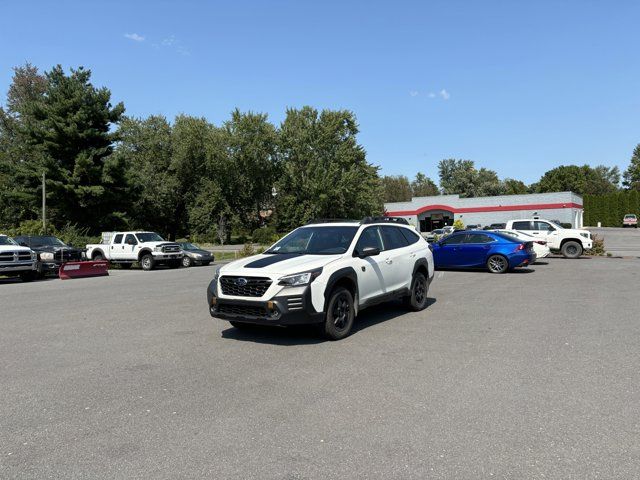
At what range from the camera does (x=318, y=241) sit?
325 inches

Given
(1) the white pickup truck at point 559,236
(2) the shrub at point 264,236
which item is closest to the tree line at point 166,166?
(2) the shrub at point 264,236

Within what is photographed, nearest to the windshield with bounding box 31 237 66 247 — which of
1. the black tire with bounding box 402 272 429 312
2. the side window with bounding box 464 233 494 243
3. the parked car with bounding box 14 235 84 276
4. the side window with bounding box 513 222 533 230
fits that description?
the parked car with bounding box 14 235 84 276

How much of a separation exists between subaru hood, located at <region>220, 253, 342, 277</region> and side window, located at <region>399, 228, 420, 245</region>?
253 cm

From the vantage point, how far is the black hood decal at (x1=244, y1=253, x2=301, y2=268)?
7.17 metres

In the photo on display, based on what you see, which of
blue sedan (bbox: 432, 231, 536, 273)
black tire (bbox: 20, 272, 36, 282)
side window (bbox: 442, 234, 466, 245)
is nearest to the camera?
blue sedan (bbox: 432, 231, 536, 273)

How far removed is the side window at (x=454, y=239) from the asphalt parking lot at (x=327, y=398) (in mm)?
8877

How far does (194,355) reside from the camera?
652 centimetres

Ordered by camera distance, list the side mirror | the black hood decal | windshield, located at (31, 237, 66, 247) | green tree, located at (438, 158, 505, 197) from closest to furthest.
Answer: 1. the black hood decal
2. the side mirror
3. windshield, located at (31, 237, 66, 247)
4. green tree, located at (438, 158, 505, 197)

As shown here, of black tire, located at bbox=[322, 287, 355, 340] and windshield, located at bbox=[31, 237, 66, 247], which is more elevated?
windshield, located at bbox=[31, 237, 66, 247]

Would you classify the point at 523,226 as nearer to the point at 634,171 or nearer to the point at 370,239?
the point at 370,239

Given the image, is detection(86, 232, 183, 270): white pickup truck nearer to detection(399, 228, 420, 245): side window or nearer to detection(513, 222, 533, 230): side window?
detection(513, 222, 533, 230): side window

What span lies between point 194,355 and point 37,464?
3047 mm

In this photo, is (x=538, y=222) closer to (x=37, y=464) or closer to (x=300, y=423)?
(x=300, y=423)

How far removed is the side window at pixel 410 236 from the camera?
379 inches
